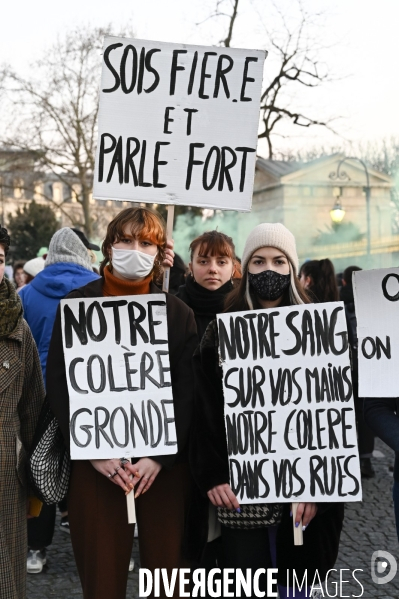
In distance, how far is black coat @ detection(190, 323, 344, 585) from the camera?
2.92 metres

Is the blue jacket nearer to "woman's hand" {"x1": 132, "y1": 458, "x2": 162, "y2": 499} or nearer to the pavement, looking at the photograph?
the pavement

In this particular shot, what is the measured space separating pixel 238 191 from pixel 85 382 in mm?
1100

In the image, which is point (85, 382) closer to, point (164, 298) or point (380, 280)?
point (164, 298)

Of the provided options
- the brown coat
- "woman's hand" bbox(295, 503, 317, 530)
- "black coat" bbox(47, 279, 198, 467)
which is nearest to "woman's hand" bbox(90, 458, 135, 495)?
"black coat" bbox(47, 279, 198, 467)

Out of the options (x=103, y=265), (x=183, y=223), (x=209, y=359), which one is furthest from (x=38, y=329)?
(x=183, y=223)

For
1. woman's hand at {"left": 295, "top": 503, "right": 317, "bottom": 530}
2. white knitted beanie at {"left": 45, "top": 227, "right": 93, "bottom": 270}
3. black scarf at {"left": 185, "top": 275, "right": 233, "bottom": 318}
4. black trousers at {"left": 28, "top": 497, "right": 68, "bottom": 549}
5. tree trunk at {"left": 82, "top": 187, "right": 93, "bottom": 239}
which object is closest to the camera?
Answer: woman's hand at {"left": 295, "top": 503, "right": 317, "bottom": 530}

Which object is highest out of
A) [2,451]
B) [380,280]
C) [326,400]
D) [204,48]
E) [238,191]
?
[204,48]

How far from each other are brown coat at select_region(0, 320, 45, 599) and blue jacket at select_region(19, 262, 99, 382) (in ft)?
5.41

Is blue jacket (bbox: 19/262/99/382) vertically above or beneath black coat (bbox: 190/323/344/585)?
above

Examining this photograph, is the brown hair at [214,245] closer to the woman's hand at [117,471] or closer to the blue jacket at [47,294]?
the blue jacket at [47,294]

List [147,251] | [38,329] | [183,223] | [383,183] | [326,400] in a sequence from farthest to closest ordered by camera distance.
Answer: [383,183], [183,223], [38,329], [147,251], [326,400]

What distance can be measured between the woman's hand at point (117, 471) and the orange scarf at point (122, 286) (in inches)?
26.9

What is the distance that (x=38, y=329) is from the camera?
4969 mm

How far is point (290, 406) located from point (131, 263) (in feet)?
2.78
